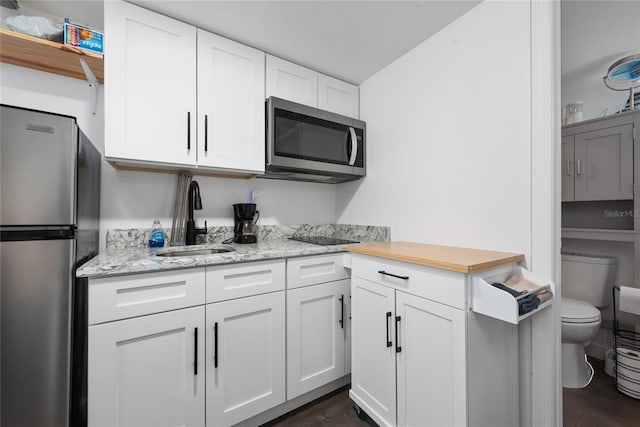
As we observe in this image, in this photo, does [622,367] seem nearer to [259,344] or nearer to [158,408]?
[259,344]

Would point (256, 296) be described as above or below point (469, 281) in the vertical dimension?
below

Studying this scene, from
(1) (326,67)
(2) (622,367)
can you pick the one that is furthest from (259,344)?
(2) (622,367)

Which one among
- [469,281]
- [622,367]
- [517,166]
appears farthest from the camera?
[622,367]

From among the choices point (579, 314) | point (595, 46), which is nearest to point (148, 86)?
point (579, 314)

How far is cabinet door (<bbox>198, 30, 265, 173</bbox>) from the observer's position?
4.81 feet

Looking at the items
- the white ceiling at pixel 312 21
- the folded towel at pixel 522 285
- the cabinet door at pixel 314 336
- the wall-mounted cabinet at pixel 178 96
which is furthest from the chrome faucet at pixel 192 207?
the folded towel at pixel 522 285

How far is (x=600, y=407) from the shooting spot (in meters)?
1.44

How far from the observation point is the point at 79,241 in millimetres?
1077

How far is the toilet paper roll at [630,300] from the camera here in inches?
58.9

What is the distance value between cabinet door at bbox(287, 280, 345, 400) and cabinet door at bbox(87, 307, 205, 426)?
458 mm

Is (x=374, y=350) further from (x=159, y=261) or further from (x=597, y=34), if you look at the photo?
(x=597, y=34)

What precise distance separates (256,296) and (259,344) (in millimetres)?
248

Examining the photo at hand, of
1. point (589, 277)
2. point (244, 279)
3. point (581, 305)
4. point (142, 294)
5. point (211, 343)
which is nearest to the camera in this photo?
point (142, 294)

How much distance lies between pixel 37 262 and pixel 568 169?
3.32 metres
